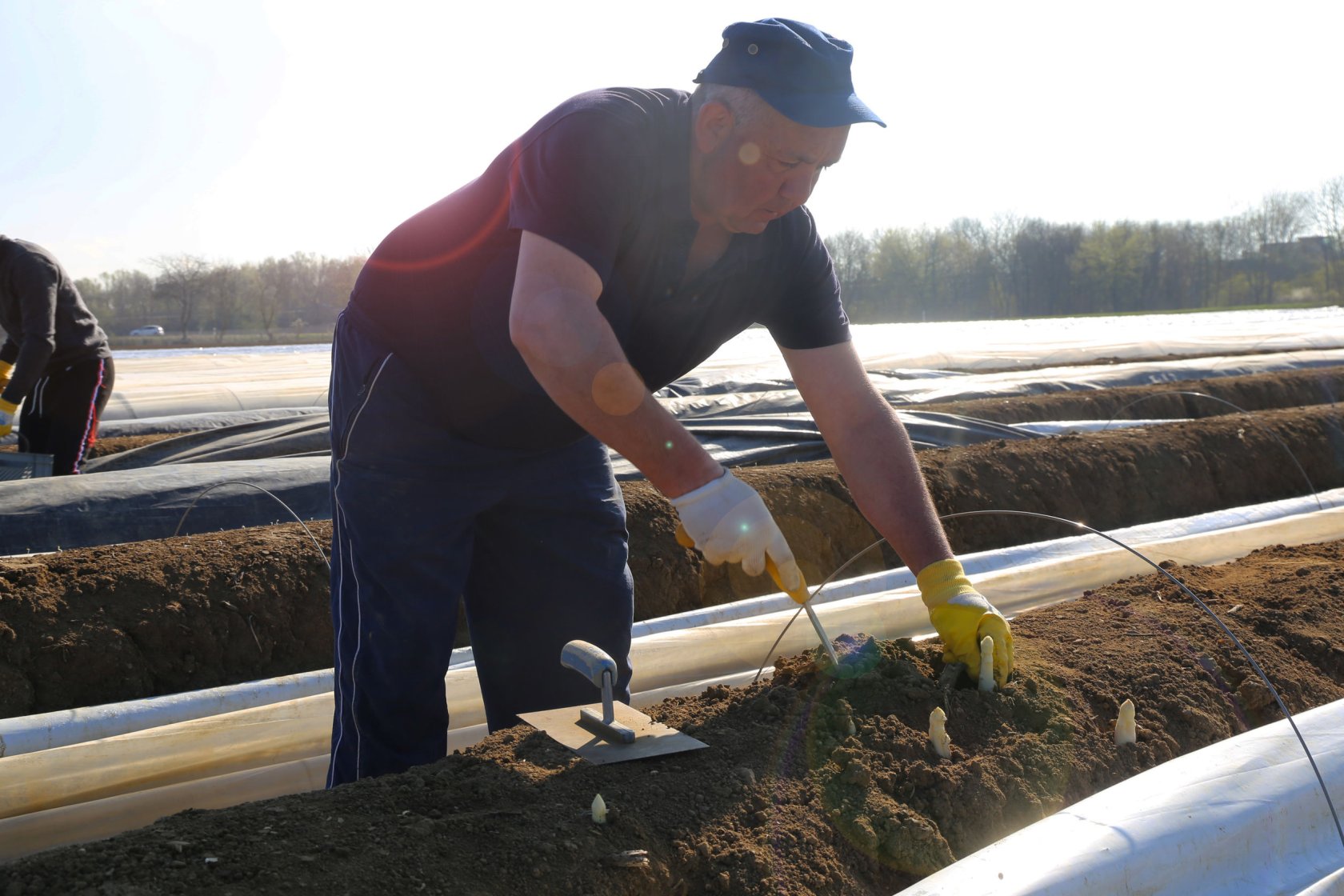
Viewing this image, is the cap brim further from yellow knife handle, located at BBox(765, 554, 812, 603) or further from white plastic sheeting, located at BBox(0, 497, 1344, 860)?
white plastic sheeting, located at BBox(0, 497, 1344, 860)

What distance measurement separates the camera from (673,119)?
5.82ft

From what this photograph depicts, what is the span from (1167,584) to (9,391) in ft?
15.7

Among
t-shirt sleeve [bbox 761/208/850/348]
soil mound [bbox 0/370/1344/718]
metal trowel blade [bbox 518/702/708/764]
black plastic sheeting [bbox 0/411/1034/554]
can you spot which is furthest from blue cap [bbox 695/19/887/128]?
black plastic sheeting [bbox 0/411/1034/554]

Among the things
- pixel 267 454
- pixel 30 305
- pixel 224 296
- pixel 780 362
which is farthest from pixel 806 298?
pixel 224 296

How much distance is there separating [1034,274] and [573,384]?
48396 mm

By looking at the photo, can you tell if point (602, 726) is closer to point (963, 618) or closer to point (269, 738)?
point (963, 618)

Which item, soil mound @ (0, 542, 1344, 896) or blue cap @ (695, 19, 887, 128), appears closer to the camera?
soil mound @ (0, 542, 1344, 896)

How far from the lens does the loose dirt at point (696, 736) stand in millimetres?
1310

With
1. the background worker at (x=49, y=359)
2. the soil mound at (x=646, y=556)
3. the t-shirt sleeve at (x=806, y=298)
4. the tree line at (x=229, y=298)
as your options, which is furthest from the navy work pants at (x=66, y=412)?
the tree line at (x=229, y=298)

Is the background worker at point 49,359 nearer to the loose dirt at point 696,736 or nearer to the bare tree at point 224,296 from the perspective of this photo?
the loose dirt at point 696,736

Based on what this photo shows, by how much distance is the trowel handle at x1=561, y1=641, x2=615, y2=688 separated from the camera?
157cm

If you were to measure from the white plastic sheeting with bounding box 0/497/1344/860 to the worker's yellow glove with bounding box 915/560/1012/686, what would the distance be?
3.33 feet

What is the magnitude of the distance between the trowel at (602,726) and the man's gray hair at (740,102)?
92cm

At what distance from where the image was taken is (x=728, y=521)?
62.7 inches
